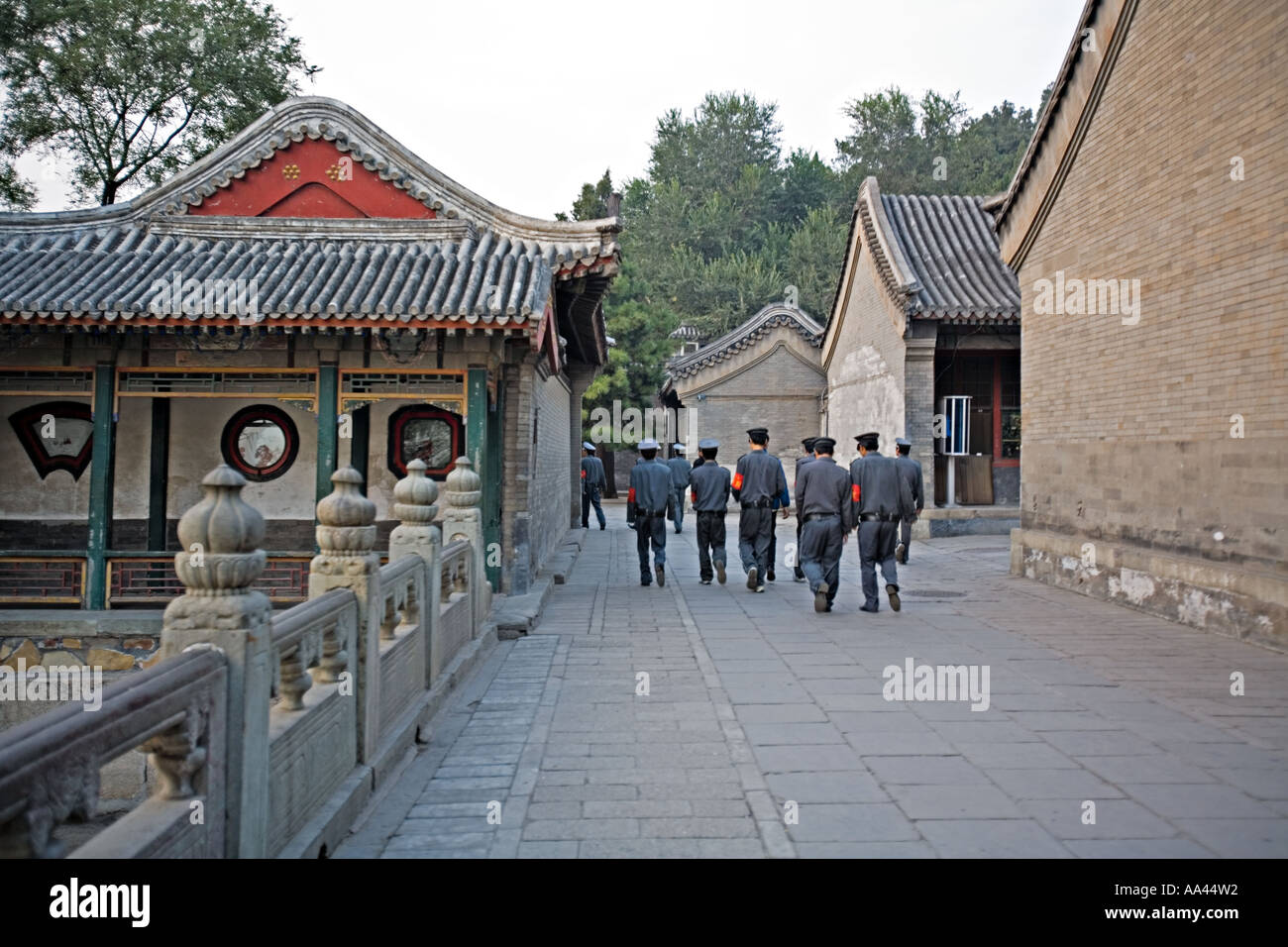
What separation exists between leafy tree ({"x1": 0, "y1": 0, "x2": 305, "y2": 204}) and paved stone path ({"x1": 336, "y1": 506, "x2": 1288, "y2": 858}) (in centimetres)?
1849

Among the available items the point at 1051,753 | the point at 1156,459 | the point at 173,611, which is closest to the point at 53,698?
the point at 173,611

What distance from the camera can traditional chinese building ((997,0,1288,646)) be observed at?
26.2 feet

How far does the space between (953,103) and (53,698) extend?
4886cm

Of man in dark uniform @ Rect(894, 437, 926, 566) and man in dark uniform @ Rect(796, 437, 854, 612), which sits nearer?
man in dark uniform @ Rect(796, 437, 854, 612)

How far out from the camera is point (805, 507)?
32.5 ft

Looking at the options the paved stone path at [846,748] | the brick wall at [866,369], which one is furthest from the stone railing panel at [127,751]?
the brick wall at [866,369]

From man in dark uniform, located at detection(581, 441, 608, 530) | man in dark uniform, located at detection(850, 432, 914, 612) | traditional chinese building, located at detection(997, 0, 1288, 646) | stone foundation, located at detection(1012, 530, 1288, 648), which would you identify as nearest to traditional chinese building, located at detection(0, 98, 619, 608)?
man in dark uniform, located at detection(850, 432, 914, 612)

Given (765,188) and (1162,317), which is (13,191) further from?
(765,188)

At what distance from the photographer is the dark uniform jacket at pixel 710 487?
11406 mm

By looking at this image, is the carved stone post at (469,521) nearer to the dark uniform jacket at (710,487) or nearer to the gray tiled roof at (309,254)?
the gray tiled roof at (309,254)

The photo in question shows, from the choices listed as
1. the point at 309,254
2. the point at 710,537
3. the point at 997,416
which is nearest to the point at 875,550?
the point at 710,537

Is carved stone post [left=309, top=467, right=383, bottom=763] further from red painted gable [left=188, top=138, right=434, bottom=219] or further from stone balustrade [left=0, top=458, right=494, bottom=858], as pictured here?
red painted gable [left=188, top=138, right=434, bottom=219]

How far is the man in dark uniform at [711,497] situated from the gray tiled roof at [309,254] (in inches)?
95.7

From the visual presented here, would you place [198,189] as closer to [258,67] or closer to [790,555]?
[790,555]
